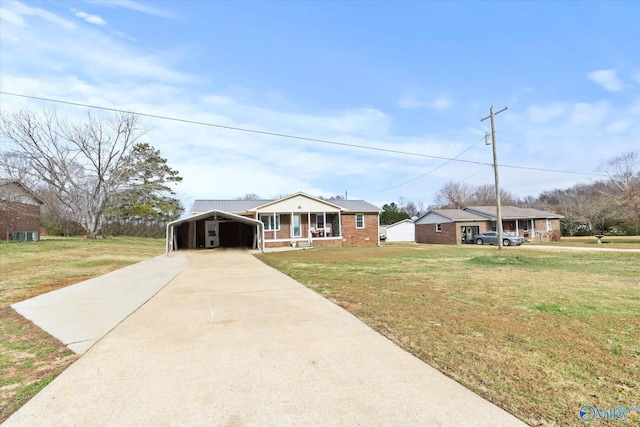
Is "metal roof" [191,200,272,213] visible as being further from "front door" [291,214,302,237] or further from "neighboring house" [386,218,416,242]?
"neighboring house" [386,218,416,242]

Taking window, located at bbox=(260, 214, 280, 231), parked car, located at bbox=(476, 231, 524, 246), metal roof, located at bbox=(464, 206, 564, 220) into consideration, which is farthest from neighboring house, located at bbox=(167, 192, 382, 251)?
metal roof, located at bbox=(464, 206, 564, 220)

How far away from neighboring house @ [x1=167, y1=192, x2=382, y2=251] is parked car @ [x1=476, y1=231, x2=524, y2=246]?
1073 centimetres

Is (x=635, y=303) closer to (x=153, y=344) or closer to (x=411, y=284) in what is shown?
(x=411, y=284)

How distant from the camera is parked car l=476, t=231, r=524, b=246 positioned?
86.9 feet

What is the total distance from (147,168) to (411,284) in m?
32.7

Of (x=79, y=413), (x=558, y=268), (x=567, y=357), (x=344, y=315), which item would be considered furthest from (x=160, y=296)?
(x=558, y=268)

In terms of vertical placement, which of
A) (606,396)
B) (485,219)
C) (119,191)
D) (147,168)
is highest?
(147,168)

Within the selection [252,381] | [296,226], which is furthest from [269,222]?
[252,381]

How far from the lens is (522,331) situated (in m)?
4.25

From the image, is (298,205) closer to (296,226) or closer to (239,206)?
(296,226)

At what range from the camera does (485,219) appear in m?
32.2

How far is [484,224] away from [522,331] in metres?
31.2

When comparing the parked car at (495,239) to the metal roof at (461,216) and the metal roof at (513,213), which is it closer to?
the metal roof at (461,216)

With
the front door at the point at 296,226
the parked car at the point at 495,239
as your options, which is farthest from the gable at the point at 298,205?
the parked car at the point at 495,239
